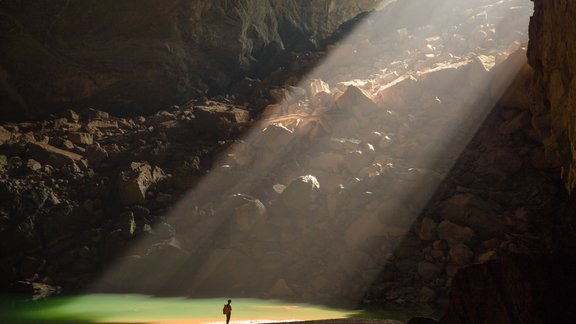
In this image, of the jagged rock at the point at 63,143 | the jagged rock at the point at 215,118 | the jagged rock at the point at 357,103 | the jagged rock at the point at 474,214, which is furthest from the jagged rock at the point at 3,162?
the jagged rock at the point at 474,214

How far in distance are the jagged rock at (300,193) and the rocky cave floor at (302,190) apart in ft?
0.16

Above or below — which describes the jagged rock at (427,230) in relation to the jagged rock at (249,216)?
below

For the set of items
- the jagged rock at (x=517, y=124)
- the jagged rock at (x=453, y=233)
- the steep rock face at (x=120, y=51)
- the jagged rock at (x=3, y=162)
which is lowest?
the jagged rock at (x=453, y=233)

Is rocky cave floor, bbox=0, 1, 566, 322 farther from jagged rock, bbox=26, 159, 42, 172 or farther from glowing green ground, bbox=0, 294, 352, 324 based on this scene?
glowing green ground, bbox=0, 294, 352, 324

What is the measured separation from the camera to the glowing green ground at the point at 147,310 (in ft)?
40.0

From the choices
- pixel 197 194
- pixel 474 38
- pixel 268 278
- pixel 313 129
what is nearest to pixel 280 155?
pixel 313 129

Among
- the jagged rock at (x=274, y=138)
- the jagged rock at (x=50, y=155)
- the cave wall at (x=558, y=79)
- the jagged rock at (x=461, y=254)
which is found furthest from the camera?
the jagged rock at (x=274, y=138)

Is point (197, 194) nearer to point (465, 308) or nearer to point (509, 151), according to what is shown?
point (509, 151)

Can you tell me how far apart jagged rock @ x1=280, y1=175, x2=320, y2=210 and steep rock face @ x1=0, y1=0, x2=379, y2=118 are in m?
11.0

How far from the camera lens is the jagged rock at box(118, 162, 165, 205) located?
738 inches

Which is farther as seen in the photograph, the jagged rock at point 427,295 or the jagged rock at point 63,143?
the jagged rock at point 63,143

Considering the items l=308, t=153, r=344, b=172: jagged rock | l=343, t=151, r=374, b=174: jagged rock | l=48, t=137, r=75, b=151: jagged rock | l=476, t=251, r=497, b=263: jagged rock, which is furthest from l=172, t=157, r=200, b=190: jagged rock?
l=476, t=251, r=497, b=263: jagged rock

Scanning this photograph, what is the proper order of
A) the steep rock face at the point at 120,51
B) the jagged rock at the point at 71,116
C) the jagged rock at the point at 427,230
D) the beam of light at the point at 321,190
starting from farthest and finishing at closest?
the jagged rock at the point at 71,116
the steep rock face at the point at 120,51
the beam of light at the point at 321,190
the jagged rock at the point at 427,230

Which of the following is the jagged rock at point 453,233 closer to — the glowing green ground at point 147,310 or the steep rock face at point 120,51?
the glowing green ground at point 147,310
